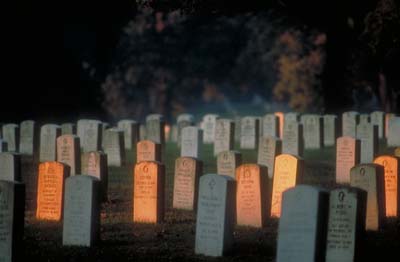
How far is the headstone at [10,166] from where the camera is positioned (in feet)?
67.2

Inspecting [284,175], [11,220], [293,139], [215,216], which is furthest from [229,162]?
[293,139]

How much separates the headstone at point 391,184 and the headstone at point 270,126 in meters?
14.8

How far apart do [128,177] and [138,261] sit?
10406 millimetres

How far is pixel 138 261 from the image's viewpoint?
15.4 m

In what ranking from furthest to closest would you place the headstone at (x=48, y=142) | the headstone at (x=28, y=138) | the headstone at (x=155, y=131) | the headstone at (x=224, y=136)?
the headstone at (x=155, y=131) → the headstone at (x=224, y=136) → the headstone at (x=28, y=138) → the headstone at (x=48, y=142)

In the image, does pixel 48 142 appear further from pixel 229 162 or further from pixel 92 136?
pixel 229 162

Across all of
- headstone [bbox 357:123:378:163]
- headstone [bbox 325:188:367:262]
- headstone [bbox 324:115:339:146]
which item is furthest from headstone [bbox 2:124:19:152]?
headstone [bbox 325:188:367:262]

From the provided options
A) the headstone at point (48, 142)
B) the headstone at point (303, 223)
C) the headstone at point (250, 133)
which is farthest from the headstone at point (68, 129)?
the headstone at point (303, 223)

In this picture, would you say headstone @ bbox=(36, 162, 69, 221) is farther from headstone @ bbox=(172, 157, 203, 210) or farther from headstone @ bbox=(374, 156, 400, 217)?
headstone @ bbox=(374, 156, 400, 217)

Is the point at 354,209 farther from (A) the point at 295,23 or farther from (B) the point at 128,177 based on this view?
(A) the point at 295,23

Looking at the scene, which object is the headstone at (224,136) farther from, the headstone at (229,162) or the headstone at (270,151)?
the headstone at (229,162)

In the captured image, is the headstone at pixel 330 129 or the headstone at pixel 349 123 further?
the headstone at pixel 330 129

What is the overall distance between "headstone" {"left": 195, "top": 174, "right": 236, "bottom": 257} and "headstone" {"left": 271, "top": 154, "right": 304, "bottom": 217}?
350 cm

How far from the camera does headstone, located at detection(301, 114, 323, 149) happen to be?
34.0 m
